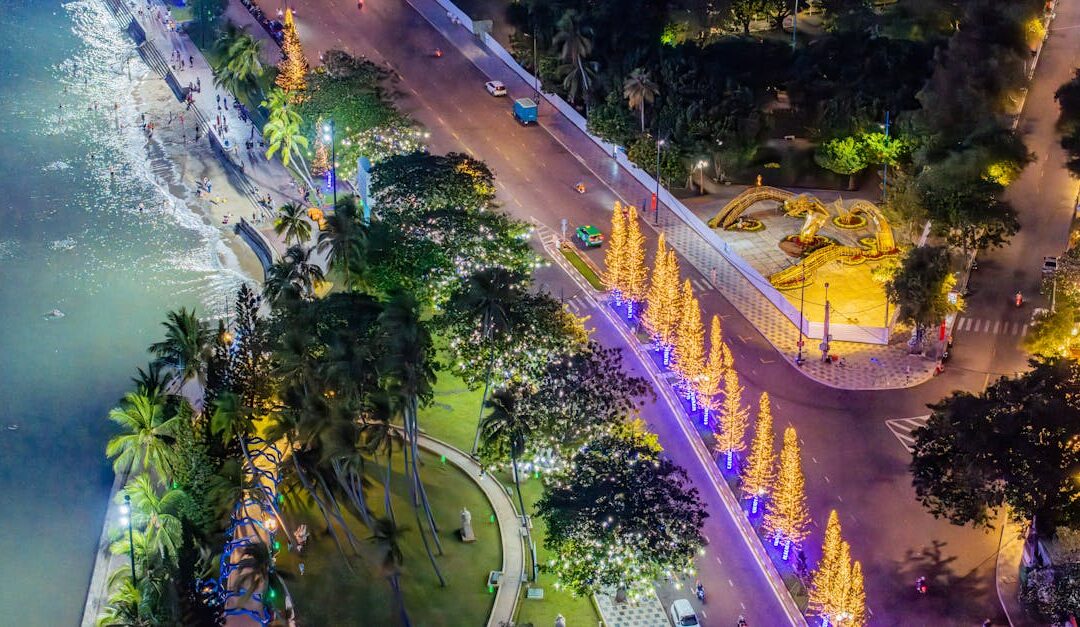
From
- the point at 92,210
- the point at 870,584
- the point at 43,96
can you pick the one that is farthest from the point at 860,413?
the point at 43,96

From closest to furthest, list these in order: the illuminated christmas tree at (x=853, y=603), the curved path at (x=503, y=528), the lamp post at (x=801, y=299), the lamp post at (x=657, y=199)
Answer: the illuminated christmas tree at (x=853, y=603)
the curved path at (x=503, y=528)
the lamp post at (x=801, y=299)
the lamp post at (x=657, y=199)

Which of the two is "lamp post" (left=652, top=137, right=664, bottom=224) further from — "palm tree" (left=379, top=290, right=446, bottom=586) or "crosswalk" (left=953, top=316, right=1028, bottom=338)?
"palm tree" (left=379, top=290, right=446, bottom=586)

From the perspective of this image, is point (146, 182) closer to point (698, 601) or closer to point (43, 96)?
point (43, 96)

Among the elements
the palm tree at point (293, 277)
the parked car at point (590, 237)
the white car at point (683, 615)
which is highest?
the parked car at point (590, 237)

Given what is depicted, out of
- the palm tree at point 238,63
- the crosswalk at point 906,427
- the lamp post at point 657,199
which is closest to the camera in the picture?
the crosswalk at point 906,427

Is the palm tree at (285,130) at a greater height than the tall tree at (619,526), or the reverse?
the palm tree at (285,130)

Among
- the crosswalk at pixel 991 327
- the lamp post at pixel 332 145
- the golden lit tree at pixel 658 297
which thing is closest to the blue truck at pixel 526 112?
the lamp post at pixel 332 145

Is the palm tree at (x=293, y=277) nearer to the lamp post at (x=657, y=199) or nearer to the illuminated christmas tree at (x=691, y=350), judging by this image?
the illuminated christmas tree at (x=691, y=350)

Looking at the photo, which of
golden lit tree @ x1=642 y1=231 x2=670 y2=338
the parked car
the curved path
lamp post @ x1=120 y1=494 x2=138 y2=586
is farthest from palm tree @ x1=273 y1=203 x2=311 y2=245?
lamp post @ x1=120 y1=494 x2=138 y2=586

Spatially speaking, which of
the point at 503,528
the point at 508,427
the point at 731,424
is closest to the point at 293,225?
the point at 503,528
